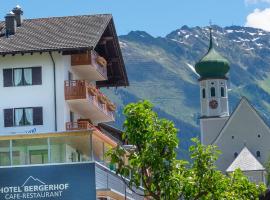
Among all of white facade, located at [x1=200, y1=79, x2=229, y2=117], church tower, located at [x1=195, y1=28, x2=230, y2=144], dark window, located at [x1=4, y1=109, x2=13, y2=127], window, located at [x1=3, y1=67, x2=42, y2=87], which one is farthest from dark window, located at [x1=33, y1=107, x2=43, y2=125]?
white facade, located at [x1=200, y1=79, x2=229, y2=117]

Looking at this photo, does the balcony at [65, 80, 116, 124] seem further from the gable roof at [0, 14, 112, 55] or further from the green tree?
the green tree

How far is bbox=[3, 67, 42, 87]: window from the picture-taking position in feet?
205

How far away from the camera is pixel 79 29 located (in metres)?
63.0

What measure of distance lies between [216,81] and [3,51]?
124 m

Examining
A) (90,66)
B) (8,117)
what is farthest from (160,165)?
(90,66)

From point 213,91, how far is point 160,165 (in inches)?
5753

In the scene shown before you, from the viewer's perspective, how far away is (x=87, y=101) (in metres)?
61.7

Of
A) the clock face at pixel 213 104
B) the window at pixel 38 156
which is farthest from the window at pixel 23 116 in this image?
the clock face at pixel 213 104

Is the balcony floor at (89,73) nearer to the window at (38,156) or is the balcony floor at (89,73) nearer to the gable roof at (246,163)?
the window at (38,156)

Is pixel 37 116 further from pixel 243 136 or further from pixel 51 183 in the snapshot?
pixel 243 136

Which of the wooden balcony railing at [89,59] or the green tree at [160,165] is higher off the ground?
the wooden balcony railing at [89,59]

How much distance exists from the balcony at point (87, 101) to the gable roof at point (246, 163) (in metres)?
90.3

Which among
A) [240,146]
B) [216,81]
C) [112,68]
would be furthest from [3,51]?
[216,81]

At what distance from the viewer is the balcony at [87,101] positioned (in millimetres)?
61219
